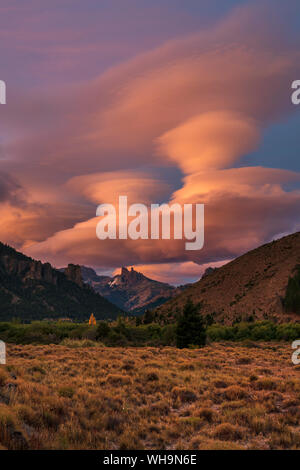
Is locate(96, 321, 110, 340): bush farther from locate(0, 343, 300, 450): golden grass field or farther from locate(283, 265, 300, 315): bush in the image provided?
locate(283, 265, 300, 315): bush

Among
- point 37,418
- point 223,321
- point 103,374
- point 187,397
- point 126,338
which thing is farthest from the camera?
point 223,321

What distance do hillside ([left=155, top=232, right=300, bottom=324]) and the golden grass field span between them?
6200 centimetres

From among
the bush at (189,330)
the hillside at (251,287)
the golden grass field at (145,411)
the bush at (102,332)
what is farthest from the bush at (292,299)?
the golden grass field at (145,411)

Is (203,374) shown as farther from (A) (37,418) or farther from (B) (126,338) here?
(B) (126,338)

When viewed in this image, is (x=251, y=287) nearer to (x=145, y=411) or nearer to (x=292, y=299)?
(x=292, y=299)

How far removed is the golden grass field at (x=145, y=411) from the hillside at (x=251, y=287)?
62.0m

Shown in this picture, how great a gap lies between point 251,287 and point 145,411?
284ft

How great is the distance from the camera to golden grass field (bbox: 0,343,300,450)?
32.7 feet

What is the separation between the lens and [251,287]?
94.6 metres

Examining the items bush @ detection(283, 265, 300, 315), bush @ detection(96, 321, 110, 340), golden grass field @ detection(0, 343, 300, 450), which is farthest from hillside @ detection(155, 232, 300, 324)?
golden grass field @ detection(0, 343, 300, 450)

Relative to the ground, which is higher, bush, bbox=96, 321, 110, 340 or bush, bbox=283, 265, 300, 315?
bush, bbox=283, 265, 300, 315
